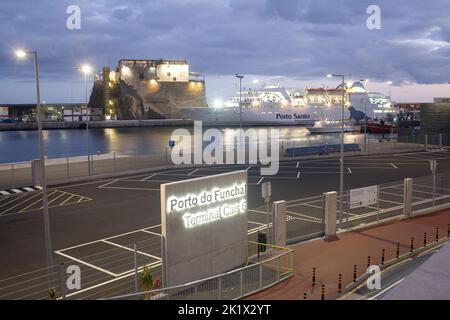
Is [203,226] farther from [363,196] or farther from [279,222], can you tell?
[363,196]

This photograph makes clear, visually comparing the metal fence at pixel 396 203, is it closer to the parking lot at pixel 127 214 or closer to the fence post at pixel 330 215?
the parking lot at pixel 127 214

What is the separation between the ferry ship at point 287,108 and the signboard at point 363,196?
111 metres

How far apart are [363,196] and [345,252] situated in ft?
15.3

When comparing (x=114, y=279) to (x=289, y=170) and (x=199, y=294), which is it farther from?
(x=289, y=170)

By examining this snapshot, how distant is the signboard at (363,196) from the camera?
805 inches

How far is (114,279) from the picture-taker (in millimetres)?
14398

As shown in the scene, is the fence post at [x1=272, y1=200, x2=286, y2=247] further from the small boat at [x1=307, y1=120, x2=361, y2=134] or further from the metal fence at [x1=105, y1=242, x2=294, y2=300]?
the small boat at [x1=307, y1=120, x2=361, y2=134]

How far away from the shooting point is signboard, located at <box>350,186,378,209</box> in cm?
2045

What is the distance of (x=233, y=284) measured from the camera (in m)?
13.1

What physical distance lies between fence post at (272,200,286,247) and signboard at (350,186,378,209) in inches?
183

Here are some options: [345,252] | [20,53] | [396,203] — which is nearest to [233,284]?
[345,252]

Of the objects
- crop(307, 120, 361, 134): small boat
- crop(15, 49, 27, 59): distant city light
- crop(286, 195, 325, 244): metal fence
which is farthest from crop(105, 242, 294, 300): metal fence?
crop(307, 120, 361, 134): small boat

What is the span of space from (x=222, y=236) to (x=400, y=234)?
889cm
